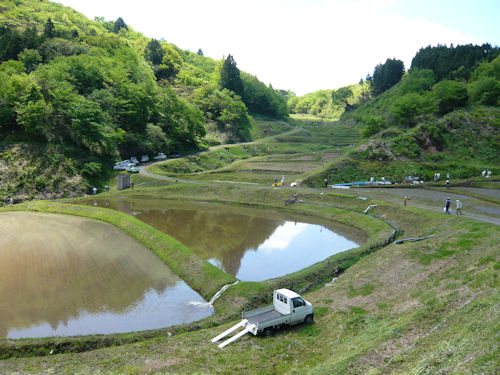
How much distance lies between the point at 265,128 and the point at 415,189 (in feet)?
295

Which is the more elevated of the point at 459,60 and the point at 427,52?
the point at 427,52

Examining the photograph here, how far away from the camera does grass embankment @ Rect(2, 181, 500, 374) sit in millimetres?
11539

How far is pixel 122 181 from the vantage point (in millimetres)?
59500

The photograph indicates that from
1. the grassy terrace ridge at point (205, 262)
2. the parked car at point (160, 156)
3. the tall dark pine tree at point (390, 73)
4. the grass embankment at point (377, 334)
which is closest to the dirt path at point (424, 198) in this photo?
the grassy terrace ridge at point (205, 262)

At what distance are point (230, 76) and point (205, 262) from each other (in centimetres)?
12697

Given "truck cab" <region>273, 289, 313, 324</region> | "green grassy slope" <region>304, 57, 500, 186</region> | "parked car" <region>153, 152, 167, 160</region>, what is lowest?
"truck cab" <region>273, 289, 313, 324</region>

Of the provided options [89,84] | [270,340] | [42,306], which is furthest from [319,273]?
[89,84]

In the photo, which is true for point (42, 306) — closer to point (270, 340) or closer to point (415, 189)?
point (270, 340)

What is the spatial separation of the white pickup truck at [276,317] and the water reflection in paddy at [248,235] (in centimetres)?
718

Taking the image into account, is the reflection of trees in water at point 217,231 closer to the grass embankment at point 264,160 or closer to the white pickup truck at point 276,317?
the white pickup truck at point 276,317

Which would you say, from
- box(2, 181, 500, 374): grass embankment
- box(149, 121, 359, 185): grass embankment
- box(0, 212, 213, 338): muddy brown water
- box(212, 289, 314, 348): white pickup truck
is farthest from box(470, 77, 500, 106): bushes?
box(0, 212, 213, 338): muddy brown water

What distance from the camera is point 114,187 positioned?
6125 centimetres

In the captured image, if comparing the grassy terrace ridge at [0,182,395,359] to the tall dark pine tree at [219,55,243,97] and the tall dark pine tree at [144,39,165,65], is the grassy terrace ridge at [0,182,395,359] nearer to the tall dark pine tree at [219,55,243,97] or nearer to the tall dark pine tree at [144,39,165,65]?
the tall dark pine tree at [219,55,243,97]

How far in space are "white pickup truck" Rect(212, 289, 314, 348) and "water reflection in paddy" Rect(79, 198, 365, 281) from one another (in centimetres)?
718
